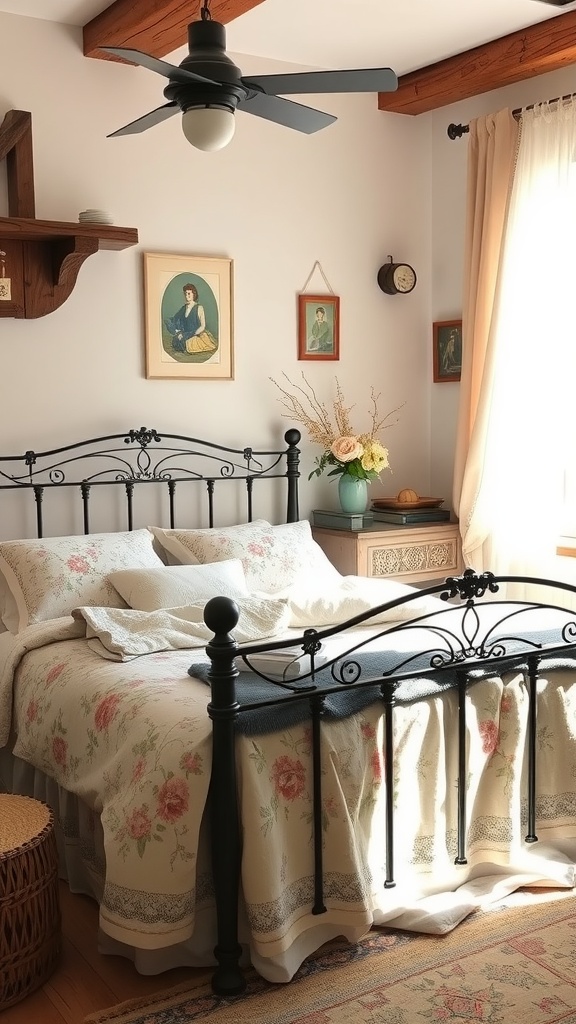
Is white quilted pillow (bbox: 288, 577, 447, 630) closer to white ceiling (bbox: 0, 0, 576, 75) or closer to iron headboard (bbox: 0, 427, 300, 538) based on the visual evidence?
iron headboard (bbox: 0, 427, 300, 538)

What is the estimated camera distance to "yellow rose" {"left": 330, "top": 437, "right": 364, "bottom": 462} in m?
4.60

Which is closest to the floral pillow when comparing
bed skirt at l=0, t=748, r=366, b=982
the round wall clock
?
bed skirt at l=0, t=748, r=366, b=982

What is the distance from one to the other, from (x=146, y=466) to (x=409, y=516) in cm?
121

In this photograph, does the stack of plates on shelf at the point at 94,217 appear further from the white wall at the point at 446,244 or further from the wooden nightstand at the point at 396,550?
the white wall at the point at 446,244

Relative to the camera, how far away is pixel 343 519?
4684 millimetres

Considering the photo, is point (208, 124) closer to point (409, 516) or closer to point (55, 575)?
point (55, 575)

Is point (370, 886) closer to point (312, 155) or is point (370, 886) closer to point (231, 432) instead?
point (231, 432)

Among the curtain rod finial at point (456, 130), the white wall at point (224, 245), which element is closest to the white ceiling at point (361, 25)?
the white wall at point (224, 245)

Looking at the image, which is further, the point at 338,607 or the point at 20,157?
the point at 20,157

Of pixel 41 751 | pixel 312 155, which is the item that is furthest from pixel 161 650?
pixel 312 155

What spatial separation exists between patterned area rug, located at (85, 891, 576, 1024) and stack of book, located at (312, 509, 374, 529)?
2110 millimetres

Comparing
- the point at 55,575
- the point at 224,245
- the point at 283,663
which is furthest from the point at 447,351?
the point at 283,663

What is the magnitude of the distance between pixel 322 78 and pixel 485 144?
229cm

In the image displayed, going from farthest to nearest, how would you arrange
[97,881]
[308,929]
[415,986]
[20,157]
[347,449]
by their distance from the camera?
[347,449] → [20,157] → [97,881] → [308,929] → [415,986]
